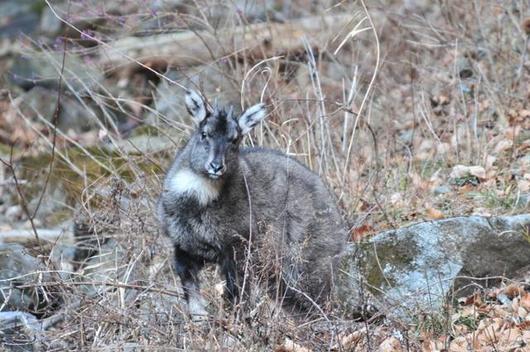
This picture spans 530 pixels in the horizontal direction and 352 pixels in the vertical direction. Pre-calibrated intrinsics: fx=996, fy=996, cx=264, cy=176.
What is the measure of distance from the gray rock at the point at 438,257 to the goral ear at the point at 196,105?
66.9 inches

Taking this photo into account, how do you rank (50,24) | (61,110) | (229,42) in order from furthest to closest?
1. (50,24)
2. (61,110)
3. (229,42)

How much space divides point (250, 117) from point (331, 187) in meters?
1.94

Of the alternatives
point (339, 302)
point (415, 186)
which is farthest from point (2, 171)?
point (339, 302)

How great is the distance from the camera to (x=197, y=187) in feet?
25.2

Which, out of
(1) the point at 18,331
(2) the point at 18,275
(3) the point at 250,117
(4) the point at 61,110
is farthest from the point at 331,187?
(4) the point at 61,110

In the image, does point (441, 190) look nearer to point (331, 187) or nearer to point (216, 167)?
point (331, 187)

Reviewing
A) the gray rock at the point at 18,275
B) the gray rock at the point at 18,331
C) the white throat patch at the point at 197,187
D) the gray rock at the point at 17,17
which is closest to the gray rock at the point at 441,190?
the white throat patch at the point at 197,187

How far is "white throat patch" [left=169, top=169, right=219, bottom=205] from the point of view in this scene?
25.2 feet

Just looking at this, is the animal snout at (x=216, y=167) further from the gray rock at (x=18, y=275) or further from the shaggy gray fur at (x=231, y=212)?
the gray rock at (x=18, y=275)

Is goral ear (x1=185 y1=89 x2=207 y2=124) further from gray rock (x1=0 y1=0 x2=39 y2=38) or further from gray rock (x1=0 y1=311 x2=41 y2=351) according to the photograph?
gray rock (x1=0 y1=0 x2=39 y2=38)

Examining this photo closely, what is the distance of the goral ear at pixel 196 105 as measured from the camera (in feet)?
25.4

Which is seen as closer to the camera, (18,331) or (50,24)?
(18,331)

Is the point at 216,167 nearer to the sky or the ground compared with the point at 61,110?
nearer to the sky

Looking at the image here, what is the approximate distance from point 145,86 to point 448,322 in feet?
28.9
